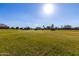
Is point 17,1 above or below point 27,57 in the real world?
above

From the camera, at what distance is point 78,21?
2.08m

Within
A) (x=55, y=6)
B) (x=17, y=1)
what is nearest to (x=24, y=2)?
(x=17, y=1)

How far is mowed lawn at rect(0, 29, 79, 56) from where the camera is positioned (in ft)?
6.80

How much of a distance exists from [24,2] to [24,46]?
403mm

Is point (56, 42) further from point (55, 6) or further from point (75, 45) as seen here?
point (55, 6)

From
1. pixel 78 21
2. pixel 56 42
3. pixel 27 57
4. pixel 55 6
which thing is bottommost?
pixel 27 57

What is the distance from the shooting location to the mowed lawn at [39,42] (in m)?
2.07

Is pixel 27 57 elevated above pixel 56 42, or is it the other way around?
pixel 56 42

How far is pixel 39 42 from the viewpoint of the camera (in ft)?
6.86

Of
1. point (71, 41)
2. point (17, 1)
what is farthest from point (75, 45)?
point (17, 1)

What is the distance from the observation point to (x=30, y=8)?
2096mm

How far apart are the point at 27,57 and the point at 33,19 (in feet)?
1.15

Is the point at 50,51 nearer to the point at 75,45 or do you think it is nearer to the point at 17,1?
the point at 75,45

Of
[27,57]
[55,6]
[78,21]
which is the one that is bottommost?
[27,57]
